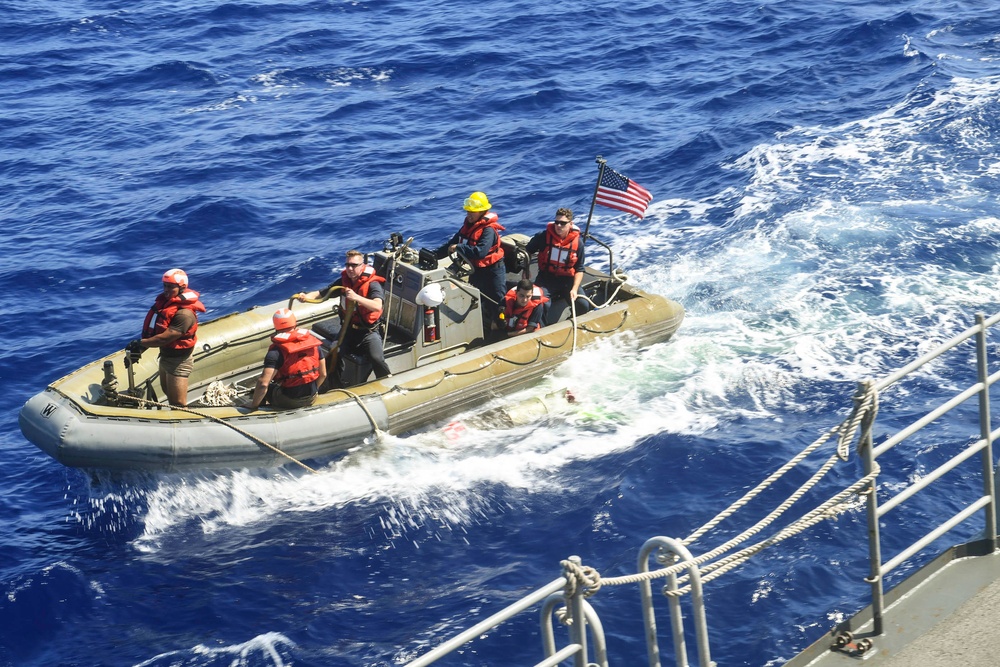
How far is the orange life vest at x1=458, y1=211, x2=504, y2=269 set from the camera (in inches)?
522

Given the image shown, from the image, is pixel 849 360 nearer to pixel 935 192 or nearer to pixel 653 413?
pixel 653 413

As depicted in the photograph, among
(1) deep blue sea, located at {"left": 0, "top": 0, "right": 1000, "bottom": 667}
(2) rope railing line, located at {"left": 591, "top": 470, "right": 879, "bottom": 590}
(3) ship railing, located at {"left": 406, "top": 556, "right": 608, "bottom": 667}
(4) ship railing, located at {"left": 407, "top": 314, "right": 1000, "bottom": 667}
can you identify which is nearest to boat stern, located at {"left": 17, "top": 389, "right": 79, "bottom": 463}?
(1) deep blue sea, located at {"left": 0, "top": 0, "right": 1000, "bottom": 667}

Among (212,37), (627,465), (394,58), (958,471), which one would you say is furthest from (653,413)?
(212,37)

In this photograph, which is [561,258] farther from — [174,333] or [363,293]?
[174,333]

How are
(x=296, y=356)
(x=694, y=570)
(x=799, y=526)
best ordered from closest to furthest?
(x=694, y=570) < (x=799, y=526) < (x=296, y=356)

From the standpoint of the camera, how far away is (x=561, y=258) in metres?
13.6

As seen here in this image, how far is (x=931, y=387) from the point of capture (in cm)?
1223

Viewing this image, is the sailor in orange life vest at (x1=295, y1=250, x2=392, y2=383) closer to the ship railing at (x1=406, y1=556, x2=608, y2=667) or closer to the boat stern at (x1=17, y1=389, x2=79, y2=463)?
the boat stern at (x1=17, y1=389, x2=79, y2=463)

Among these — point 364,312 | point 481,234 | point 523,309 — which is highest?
point 481,234

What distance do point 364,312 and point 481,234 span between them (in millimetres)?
1927

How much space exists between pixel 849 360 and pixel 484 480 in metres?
4.79

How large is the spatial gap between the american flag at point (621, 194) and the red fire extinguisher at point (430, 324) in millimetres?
2603

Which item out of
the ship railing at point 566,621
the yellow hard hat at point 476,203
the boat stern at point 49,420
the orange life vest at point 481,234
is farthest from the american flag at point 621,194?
the ship railing at point 566,621

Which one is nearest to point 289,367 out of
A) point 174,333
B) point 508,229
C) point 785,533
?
point 174,333
